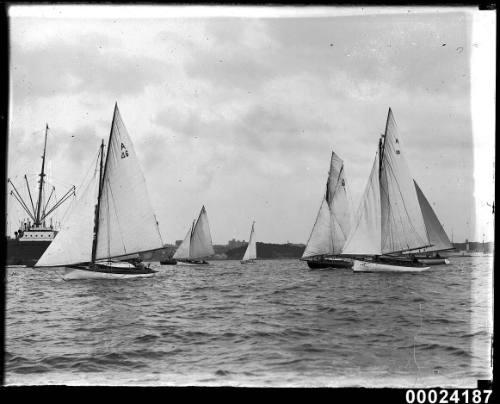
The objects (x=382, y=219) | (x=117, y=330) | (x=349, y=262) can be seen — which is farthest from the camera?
(x=349, y=262)

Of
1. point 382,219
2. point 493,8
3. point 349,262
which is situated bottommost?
point 349,262

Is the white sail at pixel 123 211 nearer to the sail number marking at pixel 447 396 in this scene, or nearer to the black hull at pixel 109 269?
the black hull at pixel 109 269

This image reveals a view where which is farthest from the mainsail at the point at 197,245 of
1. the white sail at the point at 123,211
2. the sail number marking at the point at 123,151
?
the sail number marking at the point at 123,151

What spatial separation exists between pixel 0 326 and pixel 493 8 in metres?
10.1

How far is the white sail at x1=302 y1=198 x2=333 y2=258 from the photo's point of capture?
51375 millimetres

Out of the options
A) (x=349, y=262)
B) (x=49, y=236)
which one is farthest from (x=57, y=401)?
(x=349, y=262)

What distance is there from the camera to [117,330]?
11555mm

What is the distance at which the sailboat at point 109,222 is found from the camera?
2614 centimetres

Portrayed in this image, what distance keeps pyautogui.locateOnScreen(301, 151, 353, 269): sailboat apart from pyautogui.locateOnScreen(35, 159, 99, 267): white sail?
27991 mm

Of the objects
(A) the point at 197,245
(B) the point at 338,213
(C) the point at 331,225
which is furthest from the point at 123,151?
(A) the point at 197,245

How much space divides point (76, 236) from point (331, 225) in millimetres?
30590

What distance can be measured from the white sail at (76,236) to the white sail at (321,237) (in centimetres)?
2803

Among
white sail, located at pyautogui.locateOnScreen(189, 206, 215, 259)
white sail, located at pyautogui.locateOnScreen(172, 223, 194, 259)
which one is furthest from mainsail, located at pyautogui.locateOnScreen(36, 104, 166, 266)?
white sail, located at pyautogui.locateOnScreen(172, 223, 194, 259)

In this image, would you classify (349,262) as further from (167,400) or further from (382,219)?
(167,400)
